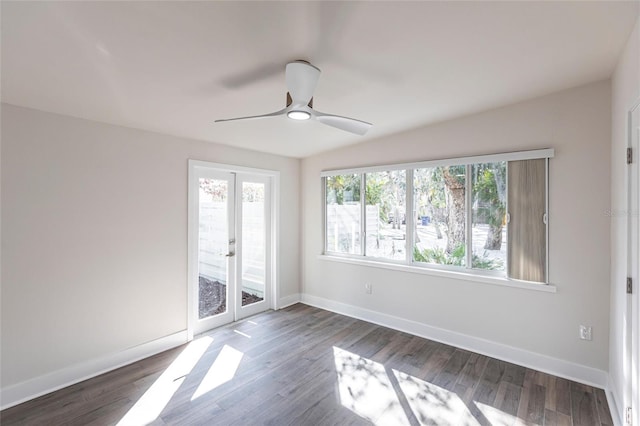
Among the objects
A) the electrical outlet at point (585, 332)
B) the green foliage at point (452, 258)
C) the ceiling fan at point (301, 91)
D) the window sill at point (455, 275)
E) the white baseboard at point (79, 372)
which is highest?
the ceiling fan at point (301, 91)

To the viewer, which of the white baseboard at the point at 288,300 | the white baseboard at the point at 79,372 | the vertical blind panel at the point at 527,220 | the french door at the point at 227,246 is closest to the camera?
the white baseboard at the point at 79,372

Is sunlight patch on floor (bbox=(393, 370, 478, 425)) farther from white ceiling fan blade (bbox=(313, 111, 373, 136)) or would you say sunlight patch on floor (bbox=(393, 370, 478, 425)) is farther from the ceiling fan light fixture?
the ceiling fan light fixture

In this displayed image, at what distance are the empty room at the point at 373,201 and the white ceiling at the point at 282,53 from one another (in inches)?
0.7

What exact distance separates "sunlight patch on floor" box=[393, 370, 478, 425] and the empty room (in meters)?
0.02

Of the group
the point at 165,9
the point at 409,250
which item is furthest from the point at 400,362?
the point at 165,9

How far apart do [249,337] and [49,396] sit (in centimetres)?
179

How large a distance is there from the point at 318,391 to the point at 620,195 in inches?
111

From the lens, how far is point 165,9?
4.80 feet

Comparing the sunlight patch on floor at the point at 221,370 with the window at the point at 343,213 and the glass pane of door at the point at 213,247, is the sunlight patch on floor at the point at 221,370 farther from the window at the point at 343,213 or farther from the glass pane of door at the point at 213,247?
the window at the point at 343,213

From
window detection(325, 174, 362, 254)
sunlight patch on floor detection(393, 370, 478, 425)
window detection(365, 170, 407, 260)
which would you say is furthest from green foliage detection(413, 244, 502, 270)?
sunlight patch on floor detection(393, 370, 478, 425)

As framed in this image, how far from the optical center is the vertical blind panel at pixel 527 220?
2.81 metres

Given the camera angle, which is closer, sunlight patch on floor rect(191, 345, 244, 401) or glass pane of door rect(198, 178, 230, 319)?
sunlight patch on floor rect(191, 345, 244, 401)

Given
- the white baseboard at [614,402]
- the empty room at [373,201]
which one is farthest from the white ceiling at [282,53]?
the white baseboard at [614,402]

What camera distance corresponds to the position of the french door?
3578 mm
